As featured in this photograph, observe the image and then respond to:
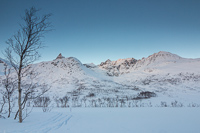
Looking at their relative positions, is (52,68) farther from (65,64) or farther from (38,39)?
(38,39)

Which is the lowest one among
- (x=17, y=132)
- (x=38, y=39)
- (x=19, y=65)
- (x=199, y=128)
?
(x=199, y=128)

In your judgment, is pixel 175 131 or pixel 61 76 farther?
pixel 61 76

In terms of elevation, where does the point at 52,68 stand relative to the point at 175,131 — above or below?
above

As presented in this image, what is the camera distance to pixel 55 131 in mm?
5266

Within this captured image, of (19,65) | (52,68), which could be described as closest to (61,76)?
(52,68)

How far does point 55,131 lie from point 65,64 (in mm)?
101070

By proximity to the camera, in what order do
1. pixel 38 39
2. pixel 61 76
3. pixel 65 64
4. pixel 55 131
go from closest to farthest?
pixel 55 131 < pixel 38 39 < pixel 61 76 < pixel 65 64

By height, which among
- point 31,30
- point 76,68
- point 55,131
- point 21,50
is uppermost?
point 76,68

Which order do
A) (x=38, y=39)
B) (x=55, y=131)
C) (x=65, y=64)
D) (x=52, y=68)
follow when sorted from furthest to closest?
1. (x=65, y=64)
2. (x=52, y=68)
3. (x=38, y=39)
4. (x=55, y=131)

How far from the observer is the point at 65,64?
101 meters

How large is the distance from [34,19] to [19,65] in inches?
106

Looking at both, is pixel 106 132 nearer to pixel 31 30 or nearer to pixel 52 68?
pixel 31 30

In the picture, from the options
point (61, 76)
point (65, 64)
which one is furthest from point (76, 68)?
point (61, 76)

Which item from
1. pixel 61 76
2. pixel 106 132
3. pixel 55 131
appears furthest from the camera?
pixel 61 76
